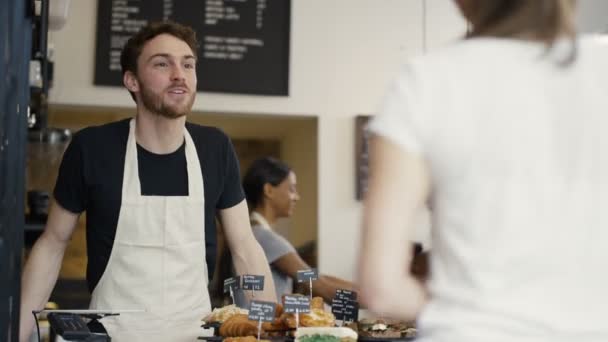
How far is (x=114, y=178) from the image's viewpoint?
7.37 ft

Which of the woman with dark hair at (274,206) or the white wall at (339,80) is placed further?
the white wall at (339,80)

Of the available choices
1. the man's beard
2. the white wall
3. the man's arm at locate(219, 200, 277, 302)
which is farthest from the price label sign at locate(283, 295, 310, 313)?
the white wall

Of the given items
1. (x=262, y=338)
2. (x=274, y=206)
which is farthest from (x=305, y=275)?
(x=274, y=206)

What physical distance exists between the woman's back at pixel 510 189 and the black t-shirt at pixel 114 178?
1.45 m

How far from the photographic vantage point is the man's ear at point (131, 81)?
239 centimetres

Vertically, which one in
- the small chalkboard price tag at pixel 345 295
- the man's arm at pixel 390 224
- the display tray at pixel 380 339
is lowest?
the display tray at pixel 380 339

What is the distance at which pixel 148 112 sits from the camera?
232cm

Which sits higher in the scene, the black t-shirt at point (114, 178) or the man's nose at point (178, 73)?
the man's nose at point (178, 73)

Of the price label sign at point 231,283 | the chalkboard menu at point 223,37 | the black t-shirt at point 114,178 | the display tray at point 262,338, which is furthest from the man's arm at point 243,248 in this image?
the chalkboard menu at point 223,37

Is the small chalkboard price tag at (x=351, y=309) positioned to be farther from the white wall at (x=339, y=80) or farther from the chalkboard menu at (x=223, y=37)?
the chalkboard menu at (x=223, y=37)

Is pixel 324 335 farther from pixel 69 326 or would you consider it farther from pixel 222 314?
pixel 69 326

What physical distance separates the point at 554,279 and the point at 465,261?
3.8 inches

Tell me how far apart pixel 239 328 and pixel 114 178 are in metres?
0.57

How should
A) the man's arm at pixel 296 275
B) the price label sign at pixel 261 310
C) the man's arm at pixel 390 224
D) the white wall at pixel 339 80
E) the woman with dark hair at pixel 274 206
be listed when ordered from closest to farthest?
the man's arm at pixel 390 224
the price label sign at pixel 261 310
the man's arm at pixel 296 275
the woman with dark hair at pixel 274 206
the white wall at pixel 339 80
